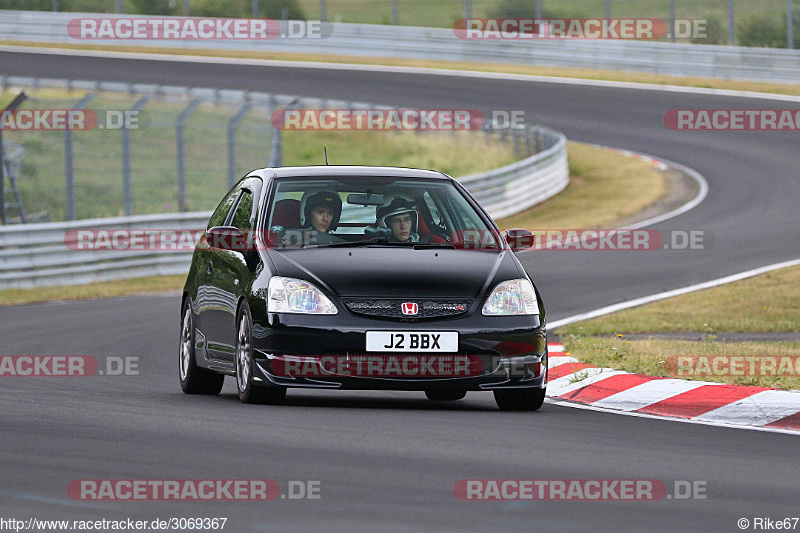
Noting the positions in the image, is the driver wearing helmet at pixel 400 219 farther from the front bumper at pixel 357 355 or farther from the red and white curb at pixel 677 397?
the red and white curb at pixel 677 397

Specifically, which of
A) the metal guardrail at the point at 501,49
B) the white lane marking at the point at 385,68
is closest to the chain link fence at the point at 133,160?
the white lane marking at the point at 385,68

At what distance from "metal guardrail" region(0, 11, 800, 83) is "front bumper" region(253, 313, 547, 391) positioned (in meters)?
35.3

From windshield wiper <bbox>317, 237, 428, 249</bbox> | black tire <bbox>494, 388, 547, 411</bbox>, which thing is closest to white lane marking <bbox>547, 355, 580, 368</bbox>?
black tire <bbox>494, 388, 547, 411</bbox>

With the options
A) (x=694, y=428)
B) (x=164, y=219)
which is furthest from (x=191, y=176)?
(x=694, y=428)

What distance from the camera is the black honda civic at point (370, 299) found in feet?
30.5

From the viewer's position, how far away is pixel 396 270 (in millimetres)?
9492

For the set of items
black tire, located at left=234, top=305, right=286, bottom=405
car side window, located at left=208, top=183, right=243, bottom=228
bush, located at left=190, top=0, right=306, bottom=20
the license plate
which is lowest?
bush, located at left=190, top=0, right=306, bottom=20

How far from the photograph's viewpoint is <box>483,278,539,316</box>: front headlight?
9516mm

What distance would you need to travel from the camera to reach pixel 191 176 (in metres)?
→ 35.6

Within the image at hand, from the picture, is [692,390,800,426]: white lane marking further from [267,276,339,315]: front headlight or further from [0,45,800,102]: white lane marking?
[0,45,800,102]: white lane marking

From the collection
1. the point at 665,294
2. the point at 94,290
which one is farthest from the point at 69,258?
the point at 665,294

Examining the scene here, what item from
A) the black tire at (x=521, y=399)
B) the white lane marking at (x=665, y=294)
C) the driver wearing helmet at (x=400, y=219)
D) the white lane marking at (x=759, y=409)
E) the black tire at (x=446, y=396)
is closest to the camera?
the white lane marking at (x=759, y=409)

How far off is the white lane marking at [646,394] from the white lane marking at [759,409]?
22.4 inches

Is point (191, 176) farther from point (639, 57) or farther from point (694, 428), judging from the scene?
point (694, 428)
